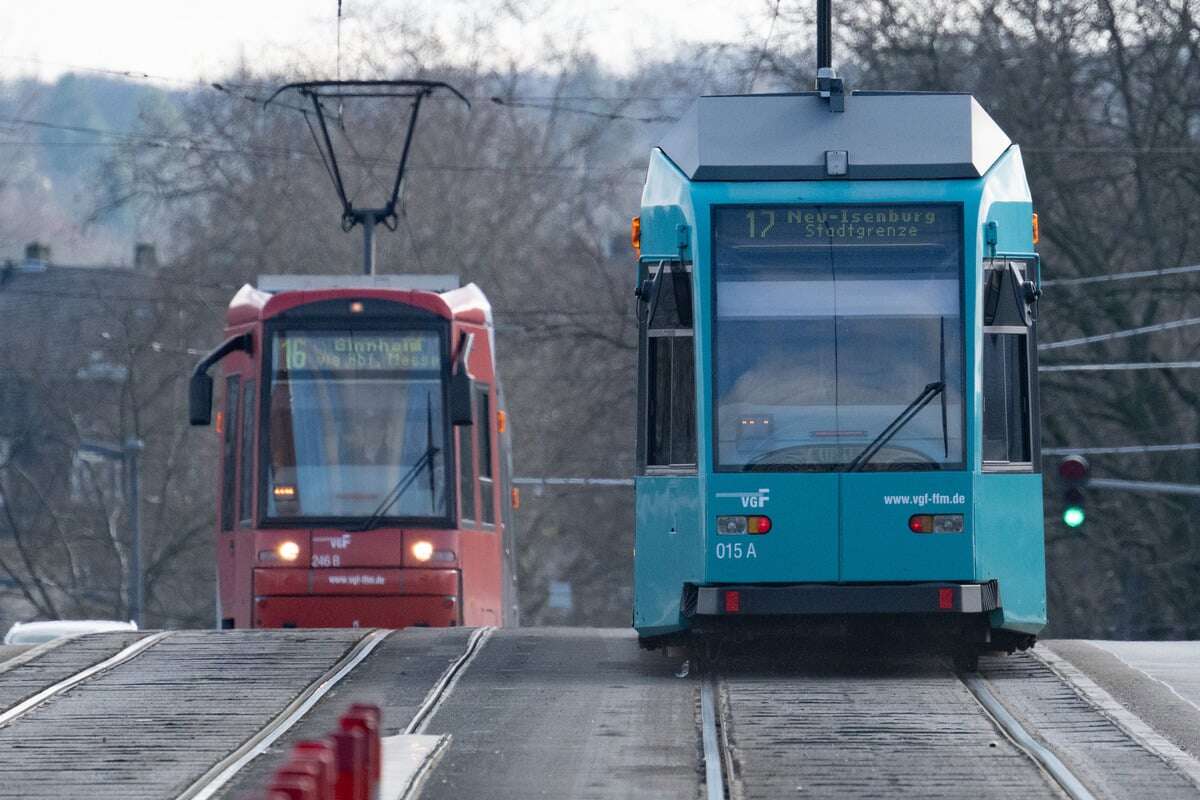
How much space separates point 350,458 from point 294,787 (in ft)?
43.8

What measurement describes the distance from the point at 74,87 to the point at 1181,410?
81.0 meters

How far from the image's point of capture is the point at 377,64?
5519cm

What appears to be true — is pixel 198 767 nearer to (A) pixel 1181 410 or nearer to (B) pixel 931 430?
(B) pixel 931 430

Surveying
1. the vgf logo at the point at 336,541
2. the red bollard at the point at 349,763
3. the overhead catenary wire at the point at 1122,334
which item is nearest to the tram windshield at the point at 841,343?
the red bollard at the point at 349,763

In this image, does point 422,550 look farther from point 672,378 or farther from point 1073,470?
point 1073,470

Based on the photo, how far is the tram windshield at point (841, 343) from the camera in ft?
40.8

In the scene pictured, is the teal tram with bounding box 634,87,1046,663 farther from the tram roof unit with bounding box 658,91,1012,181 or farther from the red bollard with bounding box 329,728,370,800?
the red bollard with bounding box 329,728,370,800

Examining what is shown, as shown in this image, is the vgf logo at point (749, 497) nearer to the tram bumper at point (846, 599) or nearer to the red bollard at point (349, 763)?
the tram bumper at point (846, 599)

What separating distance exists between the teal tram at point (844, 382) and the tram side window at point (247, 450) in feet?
22.2

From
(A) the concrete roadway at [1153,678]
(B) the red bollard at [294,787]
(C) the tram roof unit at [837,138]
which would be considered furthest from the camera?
(C) the tram roof unit at [837,138]

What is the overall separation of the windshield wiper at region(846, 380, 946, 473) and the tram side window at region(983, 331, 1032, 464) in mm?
329

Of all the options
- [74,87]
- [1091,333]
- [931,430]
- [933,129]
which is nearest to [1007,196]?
[933,129]

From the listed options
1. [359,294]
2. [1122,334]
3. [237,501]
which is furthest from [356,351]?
[1122,334]

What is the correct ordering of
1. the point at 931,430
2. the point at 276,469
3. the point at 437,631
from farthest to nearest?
the point at 276,469 → the point at 437,631 → the point at 931,430
